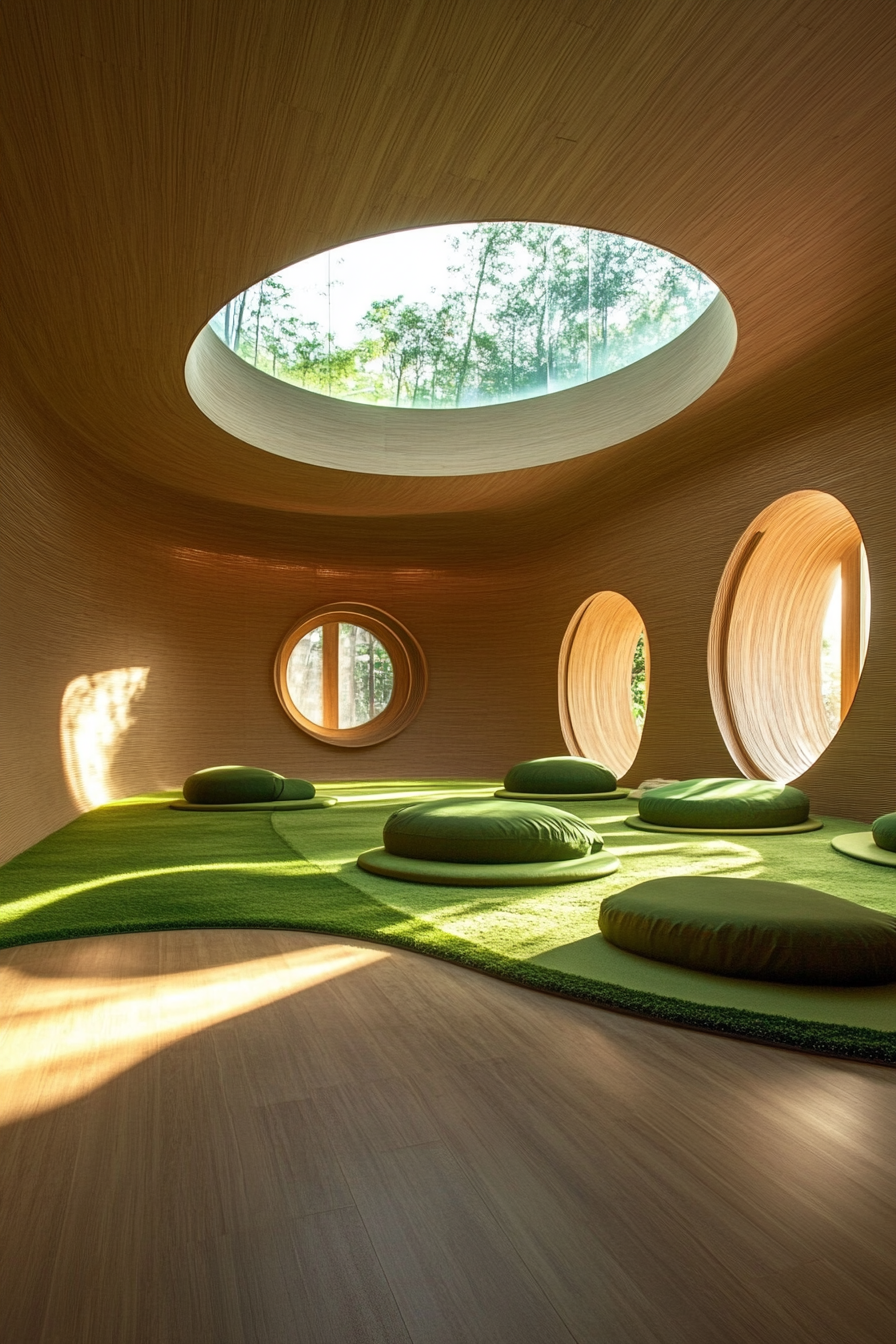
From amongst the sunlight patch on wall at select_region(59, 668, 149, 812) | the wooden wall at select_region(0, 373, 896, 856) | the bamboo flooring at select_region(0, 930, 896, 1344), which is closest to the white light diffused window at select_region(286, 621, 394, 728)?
the wooden wall at select_region(0, 373, 896, 856)

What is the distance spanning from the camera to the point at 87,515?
7969mm

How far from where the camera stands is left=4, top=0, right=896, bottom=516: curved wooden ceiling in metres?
3.23

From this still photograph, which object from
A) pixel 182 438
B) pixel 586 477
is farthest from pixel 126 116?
pixel 586 477

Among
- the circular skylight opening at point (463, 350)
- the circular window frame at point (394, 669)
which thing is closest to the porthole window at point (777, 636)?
the circular skylight opening at point (463, 350)

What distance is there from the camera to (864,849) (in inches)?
192

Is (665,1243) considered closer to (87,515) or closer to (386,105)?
(386,105)

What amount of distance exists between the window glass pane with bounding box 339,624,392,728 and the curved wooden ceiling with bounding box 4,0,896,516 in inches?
311

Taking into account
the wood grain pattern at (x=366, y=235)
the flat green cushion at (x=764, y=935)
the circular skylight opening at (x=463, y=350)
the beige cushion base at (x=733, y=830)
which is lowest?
the beige cushion base at (x=733, y=830)

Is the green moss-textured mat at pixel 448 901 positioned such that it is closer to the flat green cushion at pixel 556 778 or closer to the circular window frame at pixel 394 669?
the flat green cushion at pixel 556 778

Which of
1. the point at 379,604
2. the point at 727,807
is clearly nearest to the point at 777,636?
the point at 727,807

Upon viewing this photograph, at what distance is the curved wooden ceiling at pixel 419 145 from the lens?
323cm

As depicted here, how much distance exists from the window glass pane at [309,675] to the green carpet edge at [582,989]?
32.9ft

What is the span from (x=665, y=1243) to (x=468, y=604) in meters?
10.7

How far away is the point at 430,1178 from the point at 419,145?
4.02m
